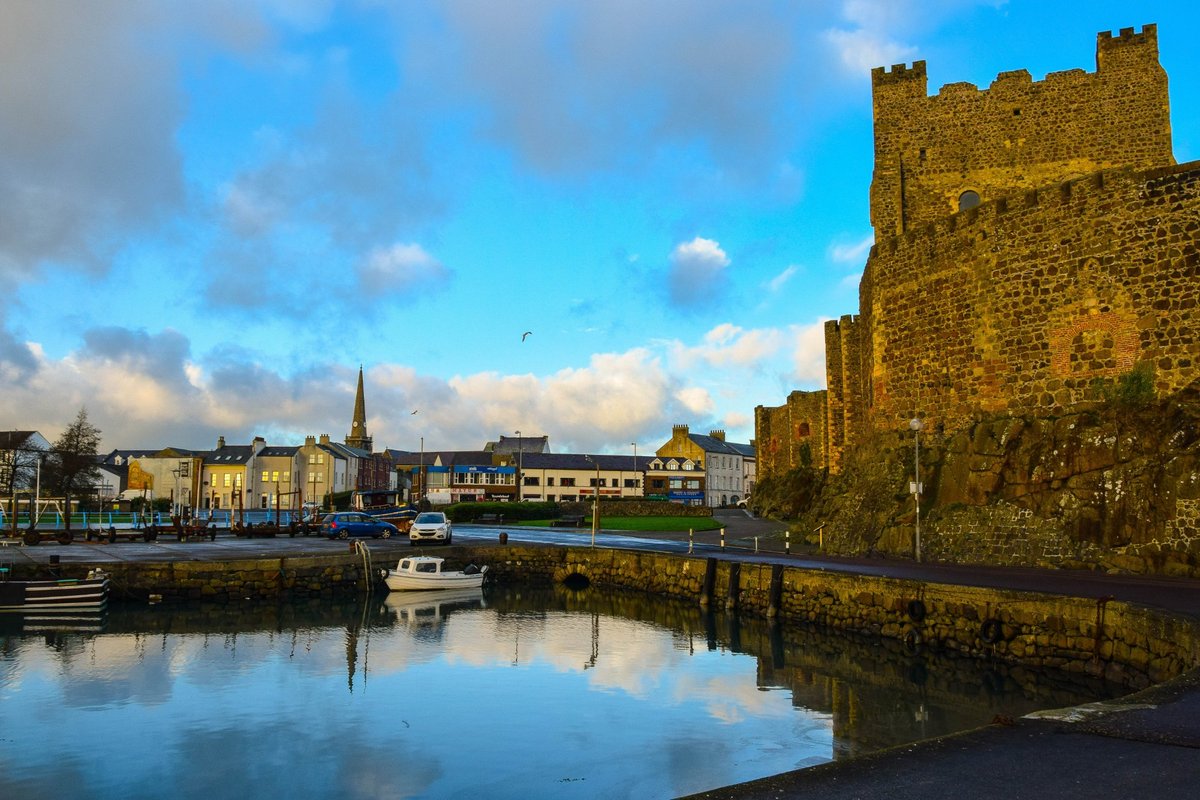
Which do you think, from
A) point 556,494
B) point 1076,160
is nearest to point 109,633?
point 1076,160

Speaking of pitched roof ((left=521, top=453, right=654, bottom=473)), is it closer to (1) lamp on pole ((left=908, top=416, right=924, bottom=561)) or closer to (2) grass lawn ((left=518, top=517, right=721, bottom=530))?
(2) grass lawn ((left=518, top=517, right=721, bottom=530))

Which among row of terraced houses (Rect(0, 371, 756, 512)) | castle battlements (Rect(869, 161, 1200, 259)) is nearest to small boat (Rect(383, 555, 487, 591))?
castle battlements (Rect(869, 161, 1200, 259))

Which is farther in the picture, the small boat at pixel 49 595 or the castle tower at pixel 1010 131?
the castle tower at pixel 1010 131

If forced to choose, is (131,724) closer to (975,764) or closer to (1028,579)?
(975,764)

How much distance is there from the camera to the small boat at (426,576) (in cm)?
3225

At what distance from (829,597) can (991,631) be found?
517 centimetres

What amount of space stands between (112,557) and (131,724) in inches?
787

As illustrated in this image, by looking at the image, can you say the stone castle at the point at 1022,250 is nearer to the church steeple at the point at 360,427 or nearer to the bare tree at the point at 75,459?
the bare tree at the point at 75,459

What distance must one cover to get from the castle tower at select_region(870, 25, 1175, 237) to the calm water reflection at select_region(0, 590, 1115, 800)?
17600 mm

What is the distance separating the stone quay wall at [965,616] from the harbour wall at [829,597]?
0.02 m

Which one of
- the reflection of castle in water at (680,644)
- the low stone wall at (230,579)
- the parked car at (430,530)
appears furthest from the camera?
the parked car at (430,530)

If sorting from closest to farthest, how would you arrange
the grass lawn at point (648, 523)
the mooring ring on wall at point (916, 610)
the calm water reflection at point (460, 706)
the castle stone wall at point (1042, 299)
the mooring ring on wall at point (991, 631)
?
the calm water reflection at point (460, 706), the mooring ring on wall at point (991, 631), the mooring ring on wall at point (916, 610), the castle stone wall at point (1042, 299), the grass lawn at point (648, 523)

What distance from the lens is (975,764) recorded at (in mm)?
6906

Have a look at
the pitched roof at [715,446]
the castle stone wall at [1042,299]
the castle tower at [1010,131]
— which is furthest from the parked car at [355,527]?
the pitched roof at [715,446]
